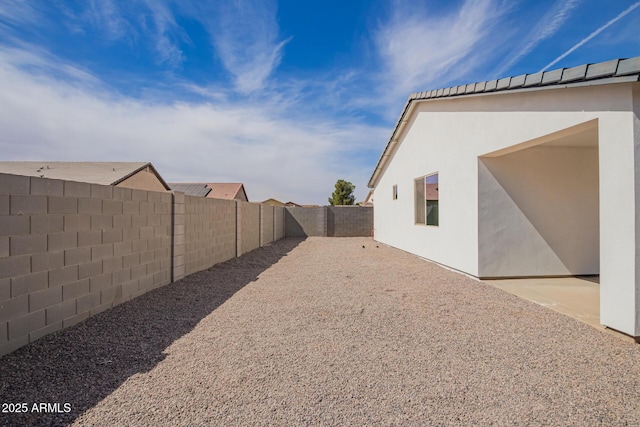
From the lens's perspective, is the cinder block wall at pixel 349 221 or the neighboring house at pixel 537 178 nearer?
the neighboring house at pixel 537 178

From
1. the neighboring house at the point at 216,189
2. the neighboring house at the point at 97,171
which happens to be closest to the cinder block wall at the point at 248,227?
the neighboring house at the point at 97,171

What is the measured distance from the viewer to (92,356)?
105 inches

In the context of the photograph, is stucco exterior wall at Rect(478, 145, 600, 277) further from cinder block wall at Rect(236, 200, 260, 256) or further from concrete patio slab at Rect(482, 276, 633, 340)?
cinder block wall at Rect(236, 200, 260, 256)

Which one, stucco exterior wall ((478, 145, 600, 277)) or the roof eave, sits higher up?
the roof eave

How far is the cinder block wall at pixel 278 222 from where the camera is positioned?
15625 mm

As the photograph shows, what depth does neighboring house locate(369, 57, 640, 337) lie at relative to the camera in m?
3.13

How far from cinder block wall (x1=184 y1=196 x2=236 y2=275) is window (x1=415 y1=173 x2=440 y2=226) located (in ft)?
18.4

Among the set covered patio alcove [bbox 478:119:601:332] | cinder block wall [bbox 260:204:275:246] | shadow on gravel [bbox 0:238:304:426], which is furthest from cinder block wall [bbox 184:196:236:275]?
covered patio alcove [bbox 478:119:601:332]

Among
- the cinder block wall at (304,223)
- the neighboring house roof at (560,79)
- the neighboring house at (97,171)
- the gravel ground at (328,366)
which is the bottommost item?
the gravel ground at (328,366)

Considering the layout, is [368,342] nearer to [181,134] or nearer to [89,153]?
[181,134]

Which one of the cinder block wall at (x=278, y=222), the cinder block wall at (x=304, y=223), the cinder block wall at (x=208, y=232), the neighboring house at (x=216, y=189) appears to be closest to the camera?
the cinder block wall at (x=208, y=232)

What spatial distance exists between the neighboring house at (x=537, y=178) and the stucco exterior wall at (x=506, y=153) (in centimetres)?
1

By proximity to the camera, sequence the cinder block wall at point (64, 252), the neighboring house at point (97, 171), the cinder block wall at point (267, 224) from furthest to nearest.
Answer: the neighboring house at point (97, 171), the cinder block wall at point (267, 224), the cinder block wall at point (64, 252)

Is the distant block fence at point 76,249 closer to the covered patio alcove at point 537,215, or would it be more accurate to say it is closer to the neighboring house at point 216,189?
the covered patio alcove at point 537,215
